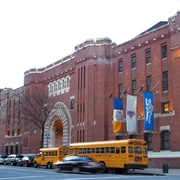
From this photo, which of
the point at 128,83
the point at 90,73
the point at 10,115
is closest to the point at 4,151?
the point at 10,115

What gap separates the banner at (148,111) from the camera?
134ft

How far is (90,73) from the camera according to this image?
52.2m

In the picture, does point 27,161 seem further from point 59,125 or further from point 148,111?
point 148,111

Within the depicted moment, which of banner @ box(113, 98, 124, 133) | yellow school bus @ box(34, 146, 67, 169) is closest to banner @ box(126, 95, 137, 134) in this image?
banner @ box(113, 98, 124, 133)

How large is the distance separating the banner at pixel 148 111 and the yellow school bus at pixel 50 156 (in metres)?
10.2

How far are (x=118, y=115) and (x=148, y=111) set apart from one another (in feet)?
18.8

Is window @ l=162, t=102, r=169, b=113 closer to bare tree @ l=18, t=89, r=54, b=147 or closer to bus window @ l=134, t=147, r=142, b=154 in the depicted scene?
bus window @ l=134, t=147, r=142, b=154

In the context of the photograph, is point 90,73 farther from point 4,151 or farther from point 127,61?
point 4,151

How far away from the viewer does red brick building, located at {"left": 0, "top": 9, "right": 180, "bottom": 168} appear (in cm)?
4131

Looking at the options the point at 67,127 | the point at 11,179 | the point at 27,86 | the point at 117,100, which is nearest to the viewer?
the point at 11,179

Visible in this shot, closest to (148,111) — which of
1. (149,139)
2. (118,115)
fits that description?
(149,139)

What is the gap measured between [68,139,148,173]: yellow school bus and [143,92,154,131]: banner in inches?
232

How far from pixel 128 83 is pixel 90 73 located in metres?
6.58

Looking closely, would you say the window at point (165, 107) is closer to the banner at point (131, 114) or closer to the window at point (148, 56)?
the banner at point (131, 114)
